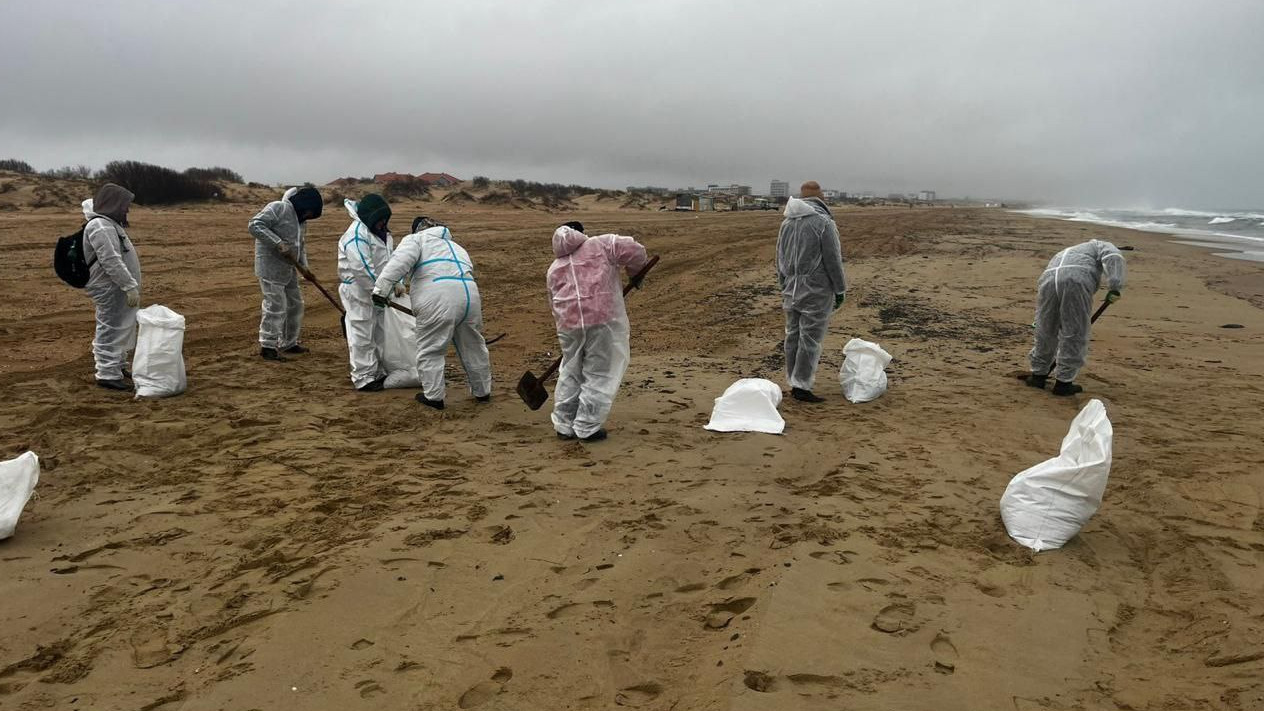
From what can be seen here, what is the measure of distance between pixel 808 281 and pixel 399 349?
3569 mm

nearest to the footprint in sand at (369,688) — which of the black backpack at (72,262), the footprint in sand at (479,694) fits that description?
the footprint in sand at (479,694)

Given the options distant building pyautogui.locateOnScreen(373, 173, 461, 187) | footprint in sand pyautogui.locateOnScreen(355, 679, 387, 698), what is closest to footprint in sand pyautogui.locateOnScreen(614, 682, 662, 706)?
footprint in sand pyautogui.locateOnScreen(355, 679, 387, 698)

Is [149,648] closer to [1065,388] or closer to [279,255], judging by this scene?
[279,255]

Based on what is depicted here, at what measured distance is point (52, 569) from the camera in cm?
319

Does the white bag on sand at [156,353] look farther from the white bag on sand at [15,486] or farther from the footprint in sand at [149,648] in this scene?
the footprint in sand at [149,648]

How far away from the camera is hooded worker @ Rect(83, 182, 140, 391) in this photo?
561 centimetres

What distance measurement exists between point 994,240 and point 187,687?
23699 mm

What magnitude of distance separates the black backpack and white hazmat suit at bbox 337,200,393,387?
6.19 ft

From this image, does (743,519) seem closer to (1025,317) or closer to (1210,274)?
(1025,317)

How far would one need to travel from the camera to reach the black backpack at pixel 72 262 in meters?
5.59

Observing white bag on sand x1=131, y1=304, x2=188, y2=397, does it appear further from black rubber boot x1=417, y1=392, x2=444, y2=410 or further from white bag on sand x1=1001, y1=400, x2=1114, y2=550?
white bag on sand x1=1001, y1=400, x2=1114, y2=550

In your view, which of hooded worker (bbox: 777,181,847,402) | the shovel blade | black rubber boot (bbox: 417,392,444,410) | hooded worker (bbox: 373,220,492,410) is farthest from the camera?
hooded worker (bbox: 777,181,847,402)

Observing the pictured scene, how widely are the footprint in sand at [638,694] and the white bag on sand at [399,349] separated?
4.25 m

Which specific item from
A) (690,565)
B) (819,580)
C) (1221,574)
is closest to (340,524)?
(690,565)
